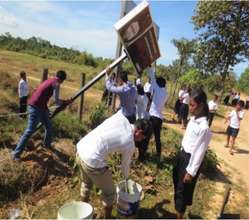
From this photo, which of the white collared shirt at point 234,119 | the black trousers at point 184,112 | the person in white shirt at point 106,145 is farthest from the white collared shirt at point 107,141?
the black trousers at point 184,112

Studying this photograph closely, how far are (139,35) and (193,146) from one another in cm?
193

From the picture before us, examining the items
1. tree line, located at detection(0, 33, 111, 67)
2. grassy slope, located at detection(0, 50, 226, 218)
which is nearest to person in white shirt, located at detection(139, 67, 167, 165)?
grassy slope, located at detection(0, 50, 226, 218)

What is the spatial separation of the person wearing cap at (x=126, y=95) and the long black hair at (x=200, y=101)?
7.07ft

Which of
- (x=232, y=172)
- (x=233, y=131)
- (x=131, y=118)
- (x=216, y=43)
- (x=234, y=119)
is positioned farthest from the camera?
(x=216, y=43)

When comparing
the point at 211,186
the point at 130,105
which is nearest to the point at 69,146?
the point at 130,105

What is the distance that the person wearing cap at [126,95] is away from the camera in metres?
6.26

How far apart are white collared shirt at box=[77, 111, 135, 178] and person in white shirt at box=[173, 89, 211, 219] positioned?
2.91 ft

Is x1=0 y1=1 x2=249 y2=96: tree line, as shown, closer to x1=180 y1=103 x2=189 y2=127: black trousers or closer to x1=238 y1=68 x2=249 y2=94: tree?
x1=180 y1=103 x2=189 y2=127: black trousers

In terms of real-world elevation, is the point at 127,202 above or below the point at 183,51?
below

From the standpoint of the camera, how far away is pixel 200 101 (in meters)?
4.34

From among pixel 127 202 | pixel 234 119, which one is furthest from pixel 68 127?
pixel 234 119

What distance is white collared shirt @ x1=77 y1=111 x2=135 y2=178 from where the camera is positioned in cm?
394

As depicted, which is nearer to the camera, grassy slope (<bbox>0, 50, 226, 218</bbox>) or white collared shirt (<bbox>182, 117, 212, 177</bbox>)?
white collared shirt (<bbox>182, 117, 212, 177</bbox>)

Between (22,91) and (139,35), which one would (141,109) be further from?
(22,91)
